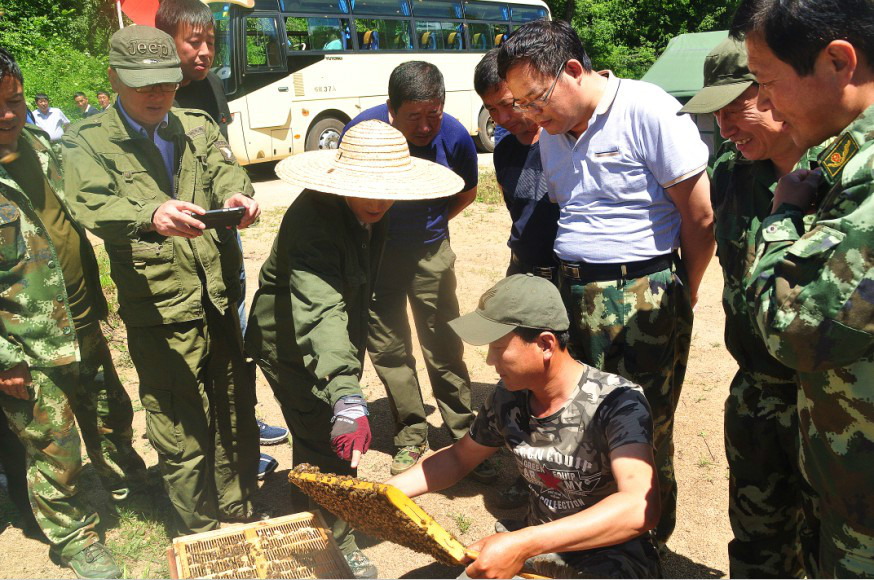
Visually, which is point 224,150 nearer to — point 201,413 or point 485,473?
point 201,413

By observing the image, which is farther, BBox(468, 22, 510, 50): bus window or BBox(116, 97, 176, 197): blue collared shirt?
BBox(468, 22, 510, 50): bus window

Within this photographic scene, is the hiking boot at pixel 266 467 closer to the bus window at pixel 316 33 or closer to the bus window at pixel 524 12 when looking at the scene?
the bus window at pixel 316 33

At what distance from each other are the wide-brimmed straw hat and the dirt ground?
64.1 inches

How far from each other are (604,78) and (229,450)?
247 centimetres

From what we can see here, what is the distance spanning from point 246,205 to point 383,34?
41.4ft

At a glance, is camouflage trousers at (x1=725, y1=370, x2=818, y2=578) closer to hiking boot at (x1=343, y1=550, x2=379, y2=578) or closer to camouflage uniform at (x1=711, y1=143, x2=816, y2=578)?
camouflage uniform at (x1=711, y1=143, x2=816, y2=578)

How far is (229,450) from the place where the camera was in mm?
3660

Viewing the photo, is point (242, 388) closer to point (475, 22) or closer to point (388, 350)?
point (388, 350)

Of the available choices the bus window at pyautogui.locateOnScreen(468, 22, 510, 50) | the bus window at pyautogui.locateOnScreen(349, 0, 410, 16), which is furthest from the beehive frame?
the bus window at pyautogui.locateOnScreen(468, 22, 510, 50)

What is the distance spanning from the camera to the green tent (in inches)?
477

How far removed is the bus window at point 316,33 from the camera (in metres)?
13.5

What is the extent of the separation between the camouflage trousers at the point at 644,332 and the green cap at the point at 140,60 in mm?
1888

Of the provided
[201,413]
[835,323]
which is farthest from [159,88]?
[835,323]

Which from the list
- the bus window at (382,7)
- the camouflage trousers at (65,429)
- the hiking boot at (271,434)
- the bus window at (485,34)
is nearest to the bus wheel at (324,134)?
the bus window at (382,7)
